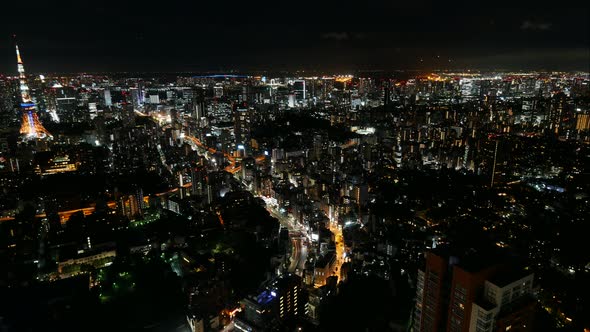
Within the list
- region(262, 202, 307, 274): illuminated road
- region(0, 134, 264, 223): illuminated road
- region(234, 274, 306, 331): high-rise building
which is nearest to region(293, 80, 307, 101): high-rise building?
region(0, 134, 264, 223): illuminated road

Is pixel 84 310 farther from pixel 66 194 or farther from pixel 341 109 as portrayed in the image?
pixel 341 109

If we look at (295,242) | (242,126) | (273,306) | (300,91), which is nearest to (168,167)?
(242,126)

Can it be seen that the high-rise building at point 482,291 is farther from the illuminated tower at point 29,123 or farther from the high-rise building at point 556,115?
the illuminated tower at point 29,123

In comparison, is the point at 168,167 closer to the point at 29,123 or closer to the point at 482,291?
the point at 29,123

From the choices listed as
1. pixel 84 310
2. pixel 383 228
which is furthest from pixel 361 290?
pixel 84 310

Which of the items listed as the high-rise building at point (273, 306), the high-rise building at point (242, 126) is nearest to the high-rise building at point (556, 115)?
the high-rise building at point (242, 126)

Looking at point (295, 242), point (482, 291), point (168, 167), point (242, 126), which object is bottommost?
point (295, 242)

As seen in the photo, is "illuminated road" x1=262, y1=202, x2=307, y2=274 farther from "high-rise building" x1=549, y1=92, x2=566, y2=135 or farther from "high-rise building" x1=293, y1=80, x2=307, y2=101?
"high-rise building" x1=293, y1=80, x2=307, y2=101

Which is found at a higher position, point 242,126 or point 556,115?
point 556,115

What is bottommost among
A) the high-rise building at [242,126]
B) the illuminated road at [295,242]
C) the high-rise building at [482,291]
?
the illuminated road at [295,242]
